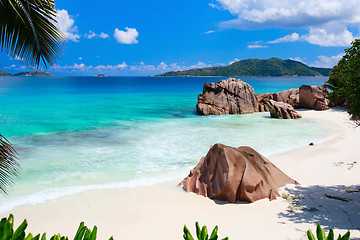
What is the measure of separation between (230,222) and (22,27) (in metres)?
6.13

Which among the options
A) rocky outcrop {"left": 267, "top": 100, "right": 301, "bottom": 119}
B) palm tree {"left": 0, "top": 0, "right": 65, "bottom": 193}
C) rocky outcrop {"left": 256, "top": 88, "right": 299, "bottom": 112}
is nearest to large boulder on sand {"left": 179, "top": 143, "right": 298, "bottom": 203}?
palm tree {"left": 0, "top": 0, "right": 65, "bottom": 193}

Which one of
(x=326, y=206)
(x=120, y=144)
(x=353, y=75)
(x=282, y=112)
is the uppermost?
(x=353, y=75)

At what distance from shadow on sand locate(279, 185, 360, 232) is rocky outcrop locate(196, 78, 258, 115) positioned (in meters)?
19.8

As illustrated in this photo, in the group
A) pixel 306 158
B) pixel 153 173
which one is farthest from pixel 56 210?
pixel 306 158

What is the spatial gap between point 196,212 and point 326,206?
3.41 m

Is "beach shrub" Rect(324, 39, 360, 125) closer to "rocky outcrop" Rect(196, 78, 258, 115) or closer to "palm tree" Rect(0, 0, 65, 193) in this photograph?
"palm tree" Rect(0, 0, 65, 193)

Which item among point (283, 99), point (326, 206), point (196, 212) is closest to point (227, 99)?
point (283, 99)

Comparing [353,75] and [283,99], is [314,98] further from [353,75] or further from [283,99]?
[353,75]

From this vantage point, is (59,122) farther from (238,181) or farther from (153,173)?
(238,181)

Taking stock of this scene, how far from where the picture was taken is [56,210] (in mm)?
7488

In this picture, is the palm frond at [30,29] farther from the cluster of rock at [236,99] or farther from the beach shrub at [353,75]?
the cluster of rock at [236,99]

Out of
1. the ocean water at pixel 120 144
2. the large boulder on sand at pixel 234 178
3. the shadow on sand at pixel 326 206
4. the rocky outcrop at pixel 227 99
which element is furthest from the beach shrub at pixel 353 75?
the rocky outcrop at pixel 227 99

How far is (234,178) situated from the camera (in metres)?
7.54

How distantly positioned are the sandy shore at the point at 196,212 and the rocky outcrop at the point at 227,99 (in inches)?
725
